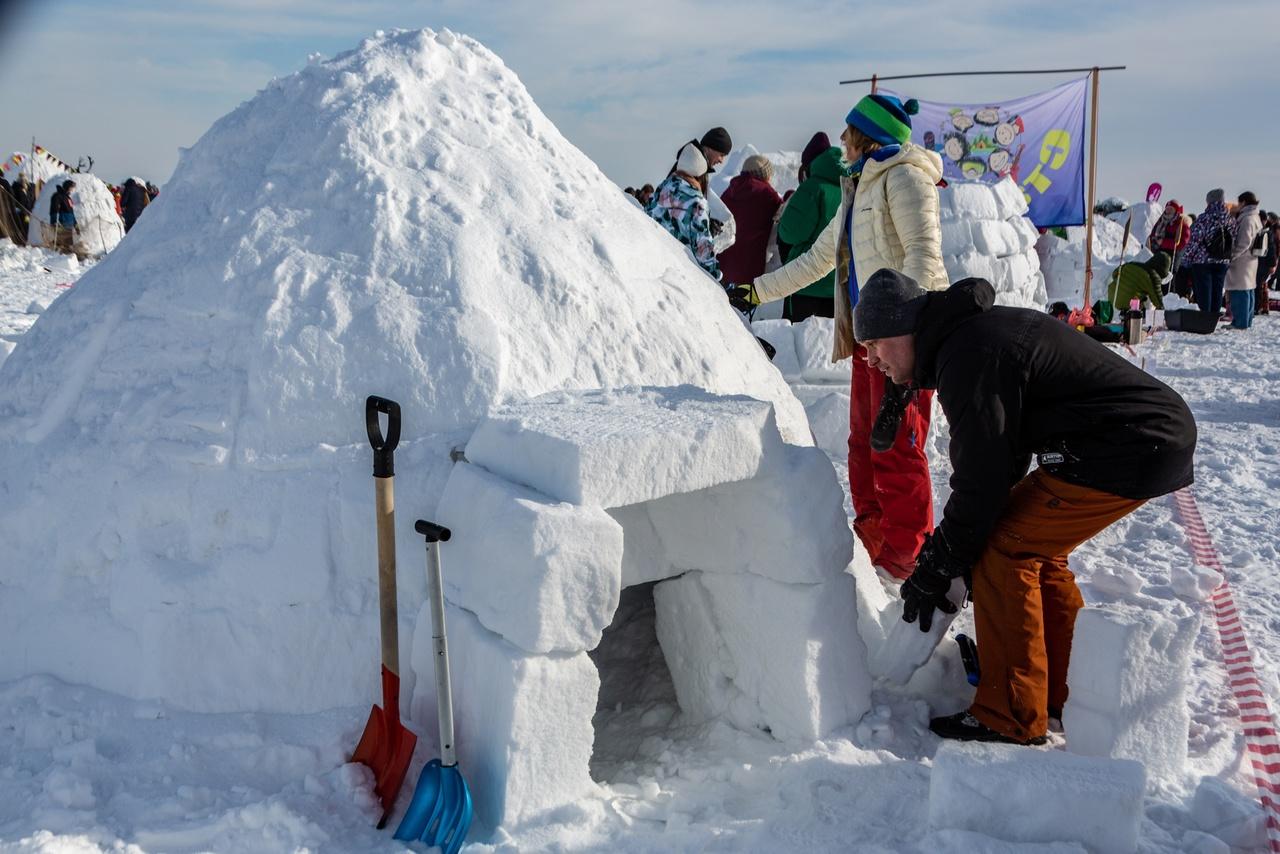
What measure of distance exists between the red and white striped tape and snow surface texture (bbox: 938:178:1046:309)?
3999 mm

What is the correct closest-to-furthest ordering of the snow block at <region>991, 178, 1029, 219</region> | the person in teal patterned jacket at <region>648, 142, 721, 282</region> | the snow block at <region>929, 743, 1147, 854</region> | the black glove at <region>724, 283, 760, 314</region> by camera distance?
the snow block at <region>929, 743, 1147, 854</region> → the black glove at <region>724, 283, 760, 314</region> → the person in teal patterned jacket at <region>648, 142, 721, 282</region> → the snow block at <region>991, 178, 1029, 219</region>

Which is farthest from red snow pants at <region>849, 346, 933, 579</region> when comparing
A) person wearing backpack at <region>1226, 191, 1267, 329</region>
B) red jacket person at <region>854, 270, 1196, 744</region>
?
person wearing backpack at <region>1226, 191, 1267, 329</region>

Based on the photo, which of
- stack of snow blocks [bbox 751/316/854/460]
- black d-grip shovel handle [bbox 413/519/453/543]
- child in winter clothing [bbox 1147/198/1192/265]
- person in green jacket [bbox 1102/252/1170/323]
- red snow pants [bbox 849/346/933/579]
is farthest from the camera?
child in winter clothing [bbox 1147/198/1192/265]

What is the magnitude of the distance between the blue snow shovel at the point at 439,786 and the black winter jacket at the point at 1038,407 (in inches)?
50.6

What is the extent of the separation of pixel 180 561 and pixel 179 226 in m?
1.11

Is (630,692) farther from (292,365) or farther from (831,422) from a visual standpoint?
(831,422)

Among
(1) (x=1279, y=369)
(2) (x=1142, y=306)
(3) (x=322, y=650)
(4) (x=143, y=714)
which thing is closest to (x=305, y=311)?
(3) (x=322, y=650)

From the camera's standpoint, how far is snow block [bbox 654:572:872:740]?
262 cm

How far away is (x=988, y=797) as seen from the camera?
207cm

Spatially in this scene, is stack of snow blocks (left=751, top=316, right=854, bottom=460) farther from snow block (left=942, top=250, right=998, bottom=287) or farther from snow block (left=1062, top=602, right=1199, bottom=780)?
snow block (left=1062, top=602, right=1199, bottom=780)

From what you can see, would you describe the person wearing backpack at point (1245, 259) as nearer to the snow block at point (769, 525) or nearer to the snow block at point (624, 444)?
the snow block at point (769, 525)

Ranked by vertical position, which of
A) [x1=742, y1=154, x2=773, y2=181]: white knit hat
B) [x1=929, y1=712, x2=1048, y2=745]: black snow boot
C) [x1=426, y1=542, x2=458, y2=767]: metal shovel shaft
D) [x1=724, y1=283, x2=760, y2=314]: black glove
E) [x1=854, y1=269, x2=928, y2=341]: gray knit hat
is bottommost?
[x1=929, y1=712, x2=1048, y2=745]: black snow boot

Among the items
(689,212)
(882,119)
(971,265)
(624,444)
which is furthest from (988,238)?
(624,444)

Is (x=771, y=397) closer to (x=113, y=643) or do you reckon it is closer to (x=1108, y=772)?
(x=1108, y=772)
